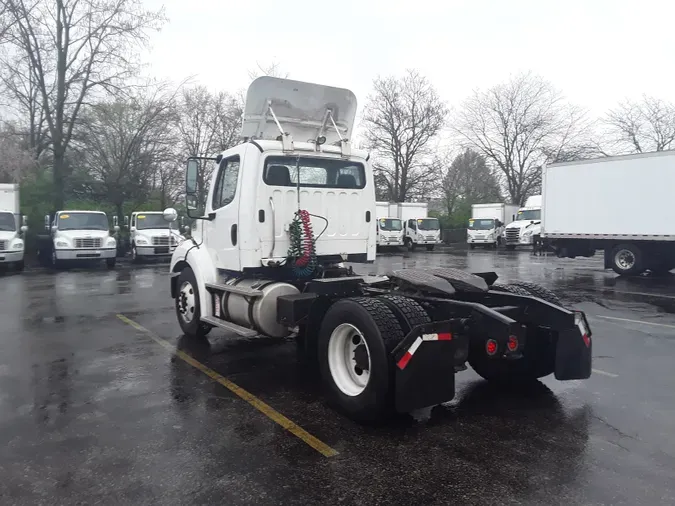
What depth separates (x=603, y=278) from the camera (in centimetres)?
1705

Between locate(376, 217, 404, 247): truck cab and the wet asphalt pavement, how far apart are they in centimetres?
2673

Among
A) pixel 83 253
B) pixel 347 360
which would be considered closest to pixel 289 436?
pixel 347 360

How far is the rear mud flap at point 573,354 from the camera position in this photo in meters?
5.04

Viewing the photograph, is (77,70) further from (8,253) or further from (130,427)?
(130,427)

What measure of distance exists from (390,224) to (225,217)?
28.6 m

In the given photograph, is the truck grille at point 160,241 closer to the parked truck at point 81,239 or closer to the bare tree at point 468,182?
the parked truck at point 81,239

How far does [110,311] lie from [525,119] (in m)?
44.0

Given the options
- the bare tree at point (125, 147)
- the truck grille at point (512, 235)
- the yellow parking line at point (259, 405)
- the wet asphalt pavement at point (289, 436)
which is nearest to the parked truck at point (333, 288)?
the wet asphalt pavement at point (289, 436)

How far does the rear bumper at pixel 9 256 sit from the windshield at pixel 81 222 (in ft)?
7.41

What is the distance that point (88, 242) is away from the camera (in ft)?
67.3

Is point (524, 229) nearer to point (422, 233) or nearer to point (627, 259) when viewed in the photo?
point (422, 233)

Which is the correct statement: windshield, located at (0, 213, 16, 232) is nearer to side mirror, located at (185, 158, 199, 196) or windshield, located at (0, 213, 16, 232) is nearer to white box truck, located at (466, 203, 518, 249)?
side mirror, located at (185, 158, 199, 196)

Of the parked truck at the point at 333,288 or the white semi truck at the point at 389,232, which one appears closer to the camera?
the parked truck at the point at 333,288

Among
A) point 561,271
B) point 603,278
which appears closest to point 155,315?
point 603,278
